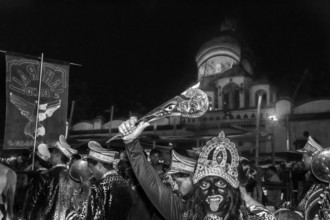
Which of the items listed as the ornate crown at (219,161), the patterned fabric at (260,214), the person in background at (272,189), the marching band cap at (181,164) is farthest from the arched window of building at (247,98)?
the ornate crown at (219,161)

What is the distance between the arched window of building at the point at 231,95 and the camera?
33594mm

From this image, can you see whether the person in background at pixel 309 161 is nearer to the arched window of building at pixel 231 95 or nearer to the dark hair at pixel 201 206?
the dark hair at pixel 201 206

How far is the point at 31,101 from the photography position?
28.0 feet

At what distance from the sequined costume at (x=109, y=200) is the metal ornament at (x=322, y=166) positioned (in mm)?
2154

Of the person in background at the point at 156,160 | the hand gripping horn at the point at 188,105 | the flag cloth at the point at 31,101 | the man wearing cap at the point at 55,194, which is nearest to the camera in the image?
the hand gripping horn at the point at 188,105

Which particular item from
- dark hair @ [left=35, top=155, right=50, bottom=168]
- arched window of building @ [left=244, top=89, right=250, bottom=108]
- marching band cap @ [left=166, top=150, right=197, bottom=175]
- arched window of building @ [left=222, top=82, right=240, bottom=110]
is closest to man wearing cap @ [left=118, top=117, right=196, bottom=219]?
marching band cap @ [left=166, top=150, right=197, bottom=175]

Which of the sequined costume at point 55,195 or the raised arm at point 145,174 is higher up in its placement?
the raised arm at point 145,174

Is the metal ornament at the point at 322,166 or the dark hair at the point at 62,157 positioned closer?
the metal ornament at the point at 322,166

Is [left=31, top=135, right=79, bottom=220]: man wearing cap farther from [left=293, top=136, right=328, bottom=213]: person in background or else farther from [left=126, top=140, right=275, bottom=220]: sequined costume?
[left=126, top=140, right=275, bottom=220]: sequined costume

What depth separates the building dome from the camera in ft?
122

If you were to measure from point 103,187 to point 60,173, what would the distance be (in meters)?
2.41

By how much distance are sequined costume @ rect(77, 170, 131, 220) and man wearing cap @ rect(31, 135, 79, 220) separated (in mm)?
2117

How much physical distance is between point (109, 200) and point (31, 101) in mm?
4327

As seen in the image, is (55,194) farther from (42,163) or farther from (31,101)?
(31,101)
